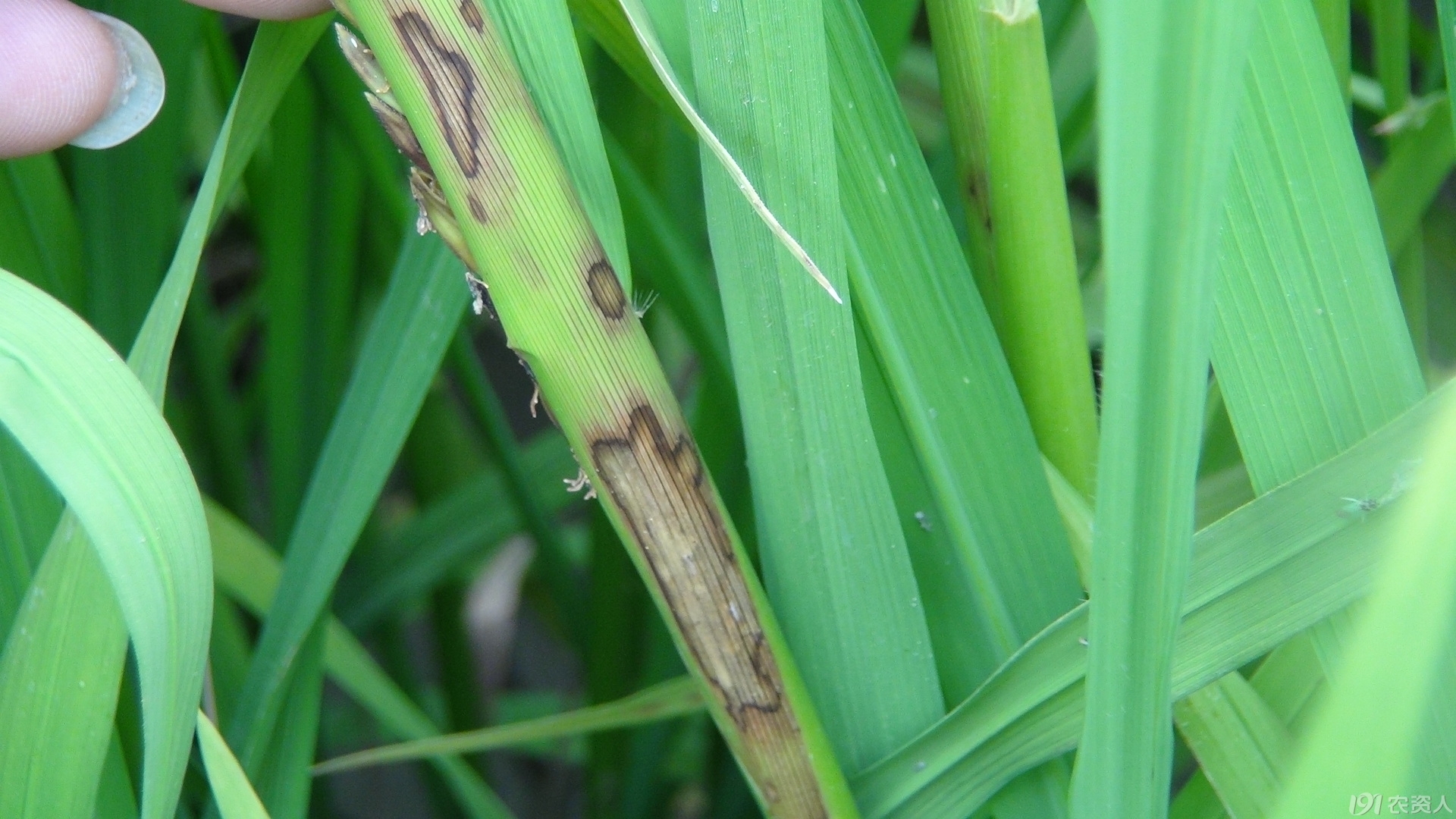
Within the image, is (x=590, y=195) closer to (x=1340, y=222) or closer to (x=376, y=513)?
(x=1340, y=222)

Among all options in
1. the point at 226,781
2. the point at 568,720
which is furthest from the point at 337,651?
the point at 226,781

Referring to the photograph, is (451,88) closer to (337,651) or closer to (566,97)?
(566,97)

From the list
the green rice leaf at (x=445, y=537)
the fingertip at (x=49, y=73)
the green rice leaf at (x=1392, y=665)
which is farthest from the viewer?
the green rice leaf at (x=445, y=537)

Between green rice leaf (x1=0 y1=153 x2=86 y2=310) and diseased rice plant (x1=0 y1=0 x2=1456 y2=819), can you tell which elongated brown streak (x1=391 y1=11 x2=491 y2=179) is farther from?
green rice leaf (x1=0 y1=153 x2=86 y2=310)

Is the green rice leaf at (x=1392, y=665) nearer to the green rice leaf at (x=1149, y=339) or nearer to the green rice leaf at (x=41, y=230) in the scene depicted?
the green rice leaf at (x=1149, y=339)

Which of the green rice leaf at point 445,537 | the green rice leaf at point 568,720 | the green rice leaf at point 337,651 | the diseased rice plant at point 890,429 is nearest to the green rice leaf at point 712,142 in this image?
the diseased rice plant at point 890,429

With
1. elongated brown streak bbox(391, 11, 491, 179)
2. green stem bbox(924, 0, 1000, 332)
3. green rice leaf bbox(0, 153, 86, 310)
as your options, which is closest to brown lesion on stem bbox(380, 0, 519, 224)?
elongated brown streak bbox(391, 11, 491, 179)

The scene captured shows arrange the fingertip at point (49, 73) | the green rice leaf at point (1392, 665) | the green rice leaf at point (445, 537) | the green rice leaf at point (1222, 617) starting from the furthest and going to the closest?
the green rice leaf at point (445, 537), the fingertip at point (49, 73), the green rice leaf at point (1222, 617), the green rice leaf at point (1392, 665)
